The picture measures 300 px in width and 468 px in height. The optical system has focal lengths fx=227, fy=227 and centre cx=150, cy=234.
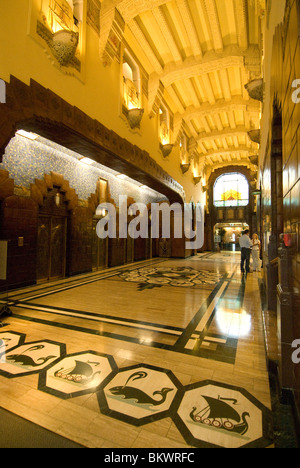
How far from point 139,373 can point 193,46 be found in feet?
27.8

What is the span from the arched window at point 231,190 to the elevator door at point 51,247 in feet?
54.6

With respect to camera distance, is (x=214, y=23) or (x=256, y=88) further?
(x=214, y=23)

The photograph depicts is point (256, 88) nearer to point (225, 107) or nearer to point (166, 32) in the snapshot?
point (166, 32)

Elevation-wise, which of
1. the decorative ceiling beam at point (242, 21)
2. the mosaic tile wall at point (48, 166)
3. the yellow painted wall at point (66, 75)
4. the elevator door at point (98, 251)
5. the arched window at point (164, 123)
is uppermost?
the decorative ceiling beam at point (242, 21)

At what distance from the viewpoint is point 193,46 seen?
679cm

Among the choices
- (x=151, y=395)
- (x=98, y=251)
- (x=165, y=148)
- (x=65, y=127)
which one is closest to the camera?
(x=151, y=395)

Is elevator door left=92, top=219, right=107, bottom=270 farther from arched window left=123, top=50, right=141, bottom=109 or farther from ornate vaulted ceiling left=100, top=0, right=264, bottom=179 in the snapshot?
ornate vaulted ceiling left=100, top=0, right=264, bottom=179

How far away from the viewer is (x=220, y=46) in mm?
6781

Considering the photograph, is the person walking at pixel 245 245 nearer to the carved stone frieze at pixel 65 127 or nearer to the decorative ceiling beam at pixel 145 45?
the carved stone frieze at pixel 65 127

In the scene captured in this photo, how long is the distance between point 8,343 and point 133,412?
1748mm

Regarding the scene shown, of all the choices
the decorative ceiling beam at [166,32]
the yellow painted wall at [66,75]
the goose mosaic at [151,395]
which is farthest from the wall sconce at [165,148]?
the goose mosaic at [151,395]

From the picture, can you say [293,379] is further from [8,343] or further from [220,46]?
[220,46]

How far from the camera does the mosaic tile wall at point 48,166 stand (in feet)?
15.7

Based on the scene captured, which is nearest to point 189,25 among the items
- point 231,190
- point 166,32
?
point 166,32
